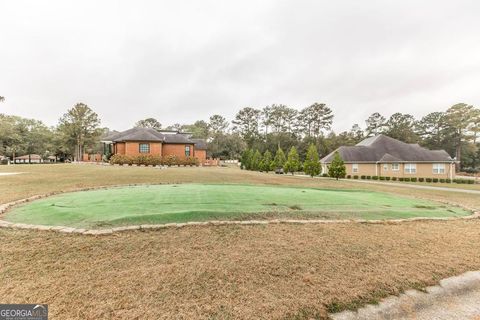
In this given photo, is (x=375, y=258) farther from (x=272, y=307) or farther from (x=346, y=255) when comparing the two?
(x=272, y=307)

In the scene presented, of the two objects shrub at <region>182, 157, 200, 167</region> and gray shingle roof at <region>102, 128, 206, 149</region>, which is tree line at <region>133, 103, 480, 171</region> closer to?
gray shingle roof at <region>102, 128, 206, 149</region>

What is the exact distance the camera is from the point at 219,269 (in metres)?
3.09

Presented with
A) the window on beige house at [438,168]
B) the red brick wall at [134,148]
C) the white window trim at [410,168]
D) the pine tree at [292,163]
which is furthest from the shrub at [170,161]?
the window on beige house at [438,168]

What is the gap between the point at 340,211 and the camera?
691cm

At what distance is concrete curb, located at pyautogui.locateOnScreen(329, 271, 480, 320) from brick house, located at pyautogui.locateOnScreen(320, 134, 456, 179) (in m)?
31.6

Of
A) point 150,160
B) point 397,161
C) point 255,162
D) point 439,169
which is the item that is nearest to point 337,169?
point 397,161

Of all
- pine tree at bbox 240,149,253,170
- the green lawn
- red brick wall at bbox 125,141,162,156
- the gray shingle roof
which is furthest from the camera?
pine tree at bbox 240,149,253,170

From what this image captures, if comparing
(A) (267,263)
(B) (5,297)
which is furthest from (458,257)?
(B) (5,297)

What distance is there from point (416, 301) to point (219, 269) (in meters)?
2.55

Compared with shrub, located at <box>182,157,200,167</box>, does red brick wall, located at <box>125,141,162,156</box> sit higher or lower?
higher

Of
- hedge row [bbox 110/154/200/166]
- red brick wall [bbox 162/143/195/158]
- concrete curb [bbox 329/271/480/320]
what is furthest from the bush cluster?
concrete curb [bbox 329/271/480/320]

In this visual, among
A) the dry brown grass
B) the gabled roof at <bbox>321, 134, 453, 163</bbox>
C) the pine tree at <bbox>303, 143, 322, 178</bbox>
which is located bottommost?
the dry brown grass

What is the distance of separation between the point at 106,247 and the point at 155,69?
23043mm

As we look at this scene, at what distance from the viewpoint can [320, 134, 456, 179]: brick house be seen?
1164 inches
